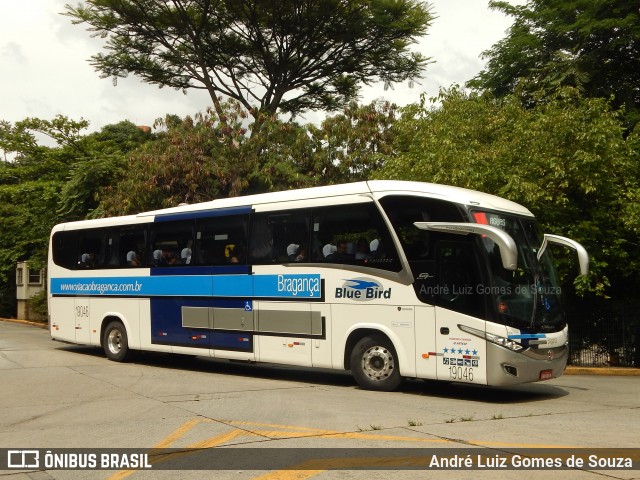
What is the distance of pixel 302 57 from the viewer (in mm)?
30562

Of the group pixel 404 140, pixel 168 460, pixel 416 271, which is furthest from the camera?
pixel 404 140

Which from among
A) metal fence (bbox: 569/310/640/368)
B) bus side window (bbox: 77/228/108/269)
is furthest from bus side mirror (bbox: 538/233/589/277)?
bus side window (bbox: 77/228/108/269)

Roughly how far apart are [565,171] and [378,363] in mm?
6919

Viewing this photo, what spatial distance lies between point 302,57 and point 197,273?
55.0ft

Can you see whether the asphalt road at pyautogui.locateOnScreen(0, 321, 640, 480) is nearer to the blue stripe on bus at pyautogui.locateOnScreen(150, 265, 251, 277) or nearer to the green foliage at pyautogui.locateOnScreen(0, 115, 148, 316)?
the blue stripe on bus at pyautogui.locateOnScreen(150, 265, 251, 277)

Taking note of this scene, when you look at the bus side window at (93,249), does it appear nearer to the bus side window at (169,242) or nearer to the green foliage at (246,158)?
the bus side window at (169,242)

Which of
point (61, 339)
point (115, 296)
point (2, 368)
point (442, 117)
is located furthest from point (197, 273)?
point (442, 117)

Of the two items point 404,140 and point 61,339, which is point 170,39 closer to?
point 404,140

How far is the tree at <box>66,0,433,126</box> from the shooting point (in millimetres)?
29172

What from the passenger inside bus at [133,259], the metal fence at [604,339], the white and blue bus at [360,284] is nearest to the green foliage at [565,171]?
the metal fence at [604,339]

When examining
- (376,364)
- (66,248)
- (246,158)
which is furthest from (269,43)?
(376,364)

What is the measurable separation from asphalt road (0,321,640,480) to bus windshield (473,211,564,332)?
1301 millimetres

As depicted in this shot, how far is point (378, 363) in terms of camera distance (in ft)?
42.4

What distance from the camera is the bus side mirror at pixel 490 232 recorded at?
10648 mm
